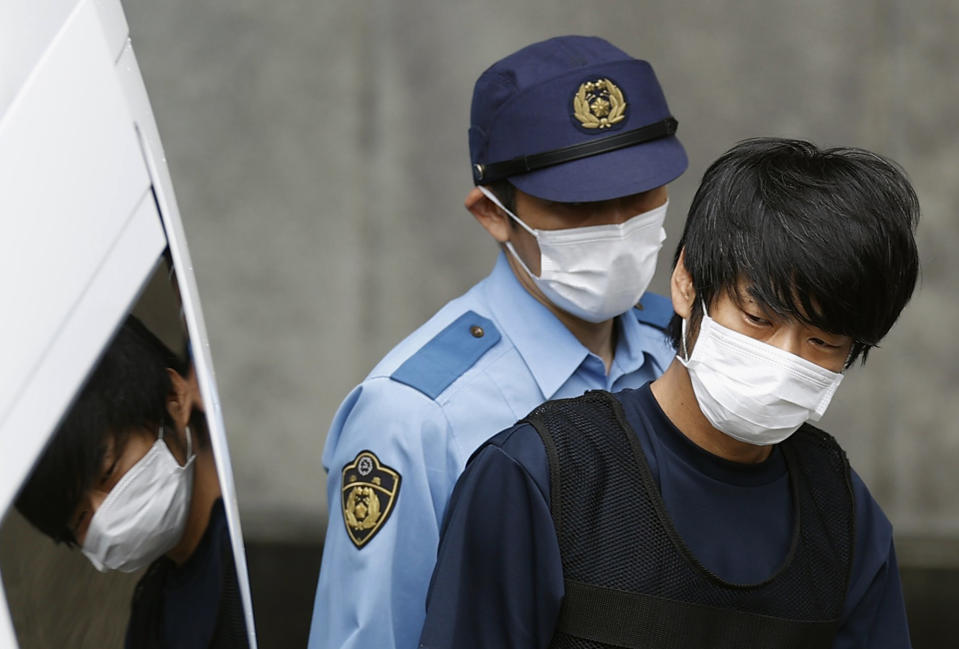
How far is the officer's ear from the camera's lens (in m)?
2.19

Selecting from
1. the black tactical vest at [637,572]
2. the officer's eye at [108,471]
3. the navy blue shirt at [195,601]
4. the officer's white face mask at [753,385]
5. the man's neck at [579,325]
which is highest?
the man's neck at [579,325]

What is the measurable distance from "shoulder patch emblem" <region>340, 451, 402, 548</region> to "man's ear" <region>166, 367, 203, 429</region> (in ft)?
1.56

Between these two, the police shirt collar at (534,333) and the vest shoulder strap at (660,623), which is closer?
the vest shoulder strap at (660,623)

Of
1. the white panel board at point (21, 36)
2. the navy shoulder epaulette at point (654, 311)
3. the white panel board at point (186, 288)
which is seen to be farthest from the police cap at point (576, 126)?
the white panel board at point (21, 36)

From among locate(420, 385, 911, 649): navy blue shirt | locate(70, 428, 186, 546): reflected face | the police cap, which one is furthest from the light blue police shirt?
locate(70, 428, 186, 546): reflected face

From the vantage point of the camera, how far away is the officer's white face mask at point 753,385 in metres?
1.53

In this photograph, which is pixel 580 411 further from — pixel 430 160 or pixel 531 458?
pixel 430 160

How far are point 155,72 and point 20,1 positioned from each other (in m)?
3.27

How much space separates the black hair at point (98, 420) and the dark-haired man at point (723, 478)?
0.39 meters

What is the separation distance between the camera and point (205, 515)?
1394mm

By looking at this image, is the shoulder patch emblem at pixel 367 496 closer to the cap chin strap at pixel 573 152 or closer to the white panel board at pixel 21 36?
the cap chin strap at pixel 573 152

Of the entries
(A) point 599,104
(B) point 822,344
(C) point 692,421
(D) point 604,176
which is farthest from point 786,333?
(A) point 599,104

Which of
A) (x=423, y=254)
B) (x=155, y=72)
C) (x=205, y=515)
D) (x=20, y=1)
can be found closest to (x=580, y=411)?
(x=205, y=515)

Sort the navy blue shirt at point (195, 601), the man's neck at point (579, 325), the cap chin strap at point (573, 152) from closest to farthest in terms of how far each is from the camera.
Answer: the navy blue shirt at point (195, 601) < the cap chin strap at point (573, 152) < the man's neck at point (579, 325)
